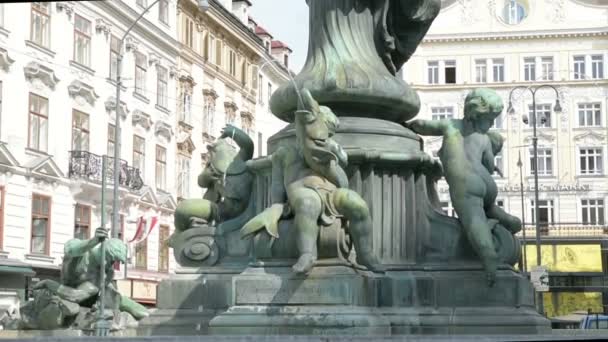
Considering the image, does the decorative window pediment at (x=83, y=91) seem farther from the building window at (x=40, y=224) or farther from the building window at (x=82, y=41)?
the building window at (x=40, y=224)

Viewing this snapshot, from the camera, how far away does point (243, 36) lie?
177ft

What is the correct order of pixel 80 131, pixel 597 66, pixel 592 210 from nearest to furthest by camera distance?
pixel 80 131 < pixel 592 210 < pixel 597 66

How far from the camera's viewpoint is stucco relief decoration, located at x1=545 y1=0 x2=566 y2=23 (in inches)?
2386

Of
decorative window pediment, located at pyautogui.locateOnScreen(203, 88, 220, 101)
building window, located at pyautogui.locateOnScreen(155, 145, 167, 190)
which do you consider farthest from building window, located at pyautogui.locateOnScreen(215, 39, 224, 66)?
building window, located at pyautogui.locateOnScreen(155, 145, 167, 190)

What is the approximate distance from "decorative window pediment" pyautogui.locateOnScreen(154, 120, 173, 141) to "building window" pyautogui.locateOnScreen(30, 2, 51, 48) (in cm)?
943

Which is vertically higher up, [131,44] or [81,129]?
[131,44]

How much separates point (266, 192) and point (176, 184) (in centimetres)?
3660

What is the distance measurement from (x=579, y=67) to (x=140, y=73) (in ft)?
93.2

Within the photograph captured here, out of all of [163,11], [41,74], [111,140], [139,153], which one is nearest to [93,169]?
[111,140]

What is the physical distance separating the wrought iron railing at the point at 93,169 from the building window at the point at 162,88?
5.23 m

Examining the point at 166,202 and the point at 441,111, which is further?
the point at 441,111

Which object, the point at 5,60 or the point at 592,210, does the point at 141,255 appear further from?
the point at 592,210

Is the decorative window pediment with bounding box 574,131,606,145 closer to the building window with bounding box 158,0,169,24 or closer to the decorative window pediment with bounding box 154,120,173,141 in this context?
the decorative window pediment with bounding box 154,120,173,141

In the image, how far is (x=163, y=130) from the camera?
44156mm
